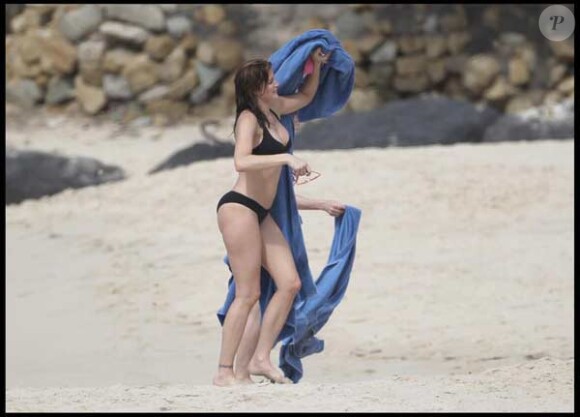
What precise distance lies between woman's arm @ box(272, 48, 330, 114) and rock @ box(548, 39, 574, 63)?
11659 mm

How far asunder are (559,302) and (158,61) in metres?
9.63

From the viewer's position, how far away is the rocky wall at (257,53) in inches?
703

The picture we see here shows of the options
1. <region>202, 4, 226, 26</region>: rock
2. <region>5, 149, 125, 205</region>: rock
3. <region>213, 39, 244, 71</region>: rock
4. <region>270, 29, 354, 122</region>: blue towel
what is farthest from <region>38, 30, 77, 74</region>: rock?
<region>270, 29, 354, 122</region>: blue towel

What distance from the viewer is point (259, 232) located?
6172 millimetres

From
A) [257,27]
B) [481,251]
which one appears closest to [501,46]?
[257,27]

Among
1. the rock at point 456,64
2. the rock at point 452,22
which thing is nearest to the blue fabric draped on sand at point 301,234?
the rock at point 456,64

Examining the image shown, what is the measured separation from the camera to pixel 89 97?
18.1 meters

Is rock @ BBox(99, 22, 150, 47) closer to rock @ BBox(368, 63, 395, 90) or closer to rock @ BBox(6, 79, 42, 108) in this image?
rock @ BBox(6, 79, 42, 108)

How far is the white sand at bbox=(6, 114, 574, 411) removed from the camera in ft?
19.7

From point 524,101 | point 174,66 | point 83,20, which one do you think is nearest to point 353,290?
point 524,101

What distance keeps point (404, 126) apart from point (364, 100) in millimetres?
2474

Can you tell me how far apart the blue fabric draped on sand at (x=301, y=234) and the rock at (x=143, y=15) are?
1171cm

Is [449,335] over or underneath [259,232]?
underneath

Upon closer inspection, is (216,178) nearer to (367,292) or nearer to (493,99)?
(367,292)
